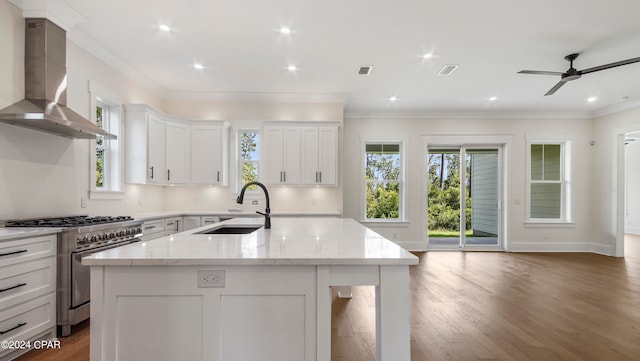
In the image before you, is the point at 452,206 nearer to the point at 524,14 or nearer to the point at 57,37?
the point at 524,14

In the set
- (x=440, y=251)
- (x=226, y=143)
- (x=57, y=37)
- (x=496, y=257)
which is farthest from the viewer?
(x=440, y=251)

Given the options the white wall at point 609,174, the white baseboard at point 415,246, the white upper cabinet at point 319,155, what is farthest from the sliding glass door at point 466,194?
the white upper cabinet at point 319,155

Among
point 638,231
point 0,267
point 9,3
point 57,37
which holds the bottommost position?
point 638,231

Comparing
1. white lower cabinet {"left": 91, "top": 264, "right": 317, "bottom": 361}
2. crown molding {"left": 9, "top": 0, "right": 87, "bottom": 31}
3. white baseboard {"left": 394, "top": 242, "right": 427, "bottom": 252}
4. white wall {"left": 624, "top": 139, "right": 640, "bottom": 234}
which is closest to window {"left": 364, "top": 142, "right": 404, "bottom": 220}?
white baseboard {"left": 394, "top": 242, "right": 427, "bottom": 252}

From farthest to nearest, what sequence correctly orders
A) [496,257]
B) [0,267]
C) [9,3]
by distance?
[496,257] → [9,3] → [0,267]

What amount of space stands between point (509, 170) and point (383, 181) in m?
2.66

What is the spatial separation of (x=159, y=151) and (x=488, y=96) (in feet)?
18.7

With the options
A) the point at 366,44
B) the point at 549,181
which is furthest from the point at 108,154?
the point at 549,181

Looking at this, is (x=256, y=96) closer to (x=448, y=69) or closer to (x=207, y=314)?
(x=448, y=69)

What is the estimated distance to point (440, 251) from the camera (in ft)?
20.7

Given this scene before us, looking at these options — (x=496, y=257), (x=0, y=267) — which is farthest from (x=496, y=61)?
(x=0, y=267)

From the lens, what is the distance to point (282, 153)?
5242mm

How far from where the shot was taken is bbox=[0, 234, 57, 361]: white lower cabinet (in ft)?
6.87

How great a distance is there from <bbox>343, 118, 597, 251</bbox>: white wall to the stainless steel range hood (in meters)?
4.59
